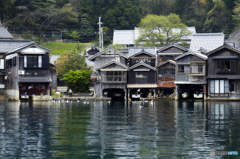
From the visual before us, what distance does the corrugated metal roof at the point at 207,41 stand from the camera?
80188 millimetres

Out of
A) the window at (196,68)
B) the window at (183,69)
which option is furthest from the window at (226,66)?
the window at (183,69)

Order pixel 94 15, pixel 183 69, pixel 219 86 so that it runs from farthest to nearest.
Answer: pixel 94 15
pixel 183 69
pixel 219 86

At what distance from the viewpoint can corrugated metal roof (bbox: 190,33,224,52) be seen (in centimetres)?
8019

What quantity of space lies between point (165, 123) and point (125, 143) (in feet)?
36.5

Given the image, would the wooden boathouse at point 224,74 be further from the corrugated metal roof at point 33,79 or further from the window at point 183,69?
the corrugated metal roof at point 33,79

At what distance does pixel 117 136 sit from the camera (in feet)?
109

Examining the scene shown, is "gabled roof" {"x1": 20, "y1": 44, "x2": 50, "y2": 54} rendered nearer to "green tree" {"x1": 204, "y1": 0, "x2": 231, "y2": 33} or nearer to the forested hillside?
the forested hillside

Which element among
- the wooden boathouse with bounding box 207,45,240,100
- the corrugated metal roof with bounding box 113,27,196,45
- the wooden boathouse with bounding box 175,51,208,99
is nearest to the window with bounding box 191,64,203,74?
the wooden boathouse with bounding box 175,51,208,99

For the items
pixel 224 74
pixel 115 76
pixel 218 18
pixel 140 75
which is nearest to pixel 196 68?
pixel 224 74

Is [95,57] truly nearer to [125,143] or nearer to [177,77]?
[177,77]

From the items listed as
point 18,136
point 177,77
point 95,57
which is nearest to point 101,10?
point 95,57

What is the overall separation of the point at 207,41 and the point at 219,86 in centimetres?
1081

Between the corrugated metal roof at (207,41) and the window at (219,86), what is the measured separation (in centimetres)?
799

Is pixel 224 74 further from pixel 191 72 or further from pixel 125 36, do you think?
pixel 125 36
